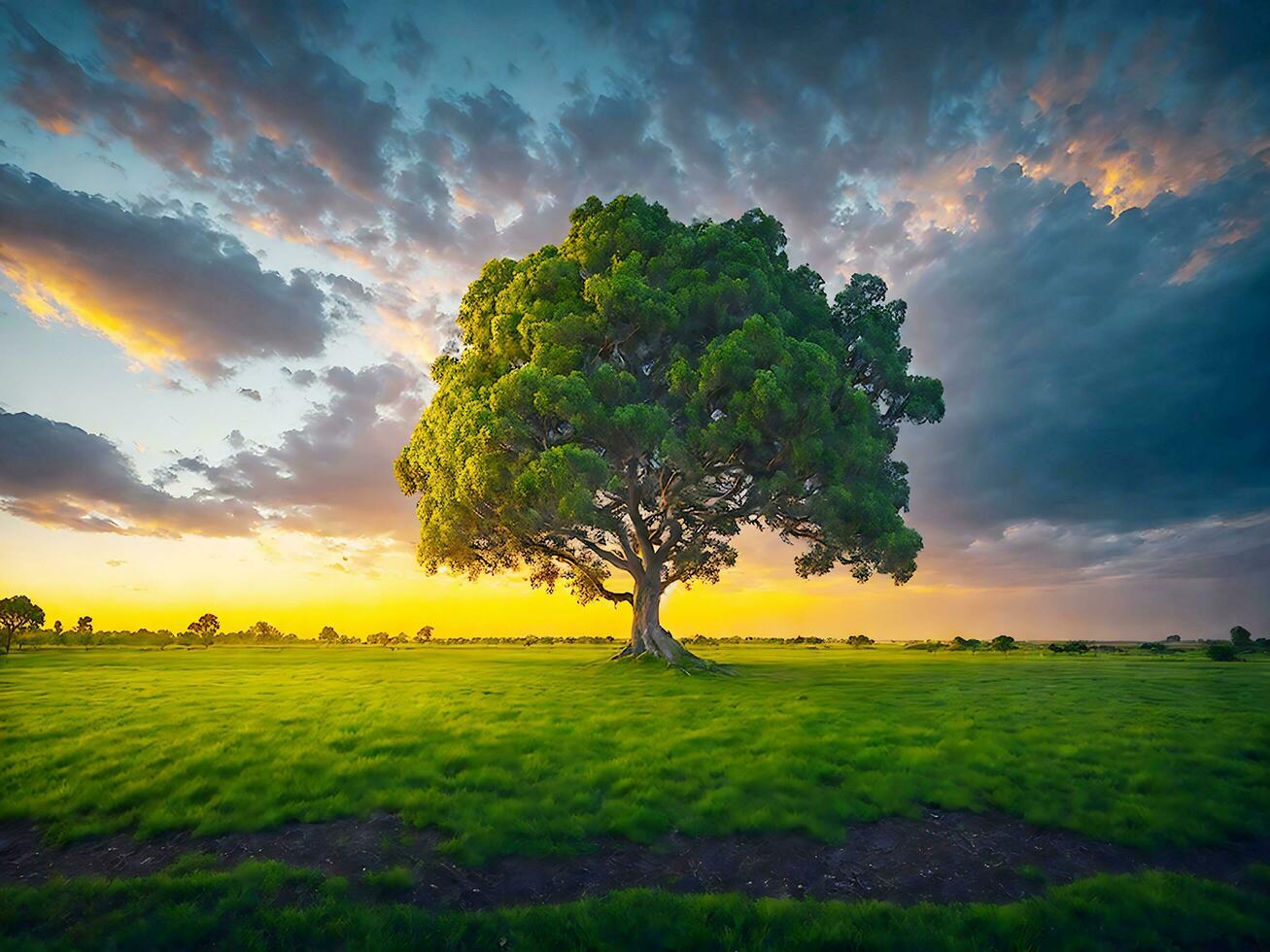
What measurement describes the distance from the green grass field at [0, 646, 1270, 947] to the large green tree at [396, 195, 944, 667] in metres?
11.7

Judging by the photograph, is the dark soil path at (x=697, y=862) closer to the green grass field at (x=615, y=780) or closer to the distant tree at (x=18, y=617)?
the green grass field at (x=615, y=780)

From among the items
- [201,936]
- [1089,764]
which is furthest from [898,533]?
[201,936]

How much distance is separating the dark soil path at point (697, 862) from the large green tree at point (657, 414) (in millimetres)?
18082

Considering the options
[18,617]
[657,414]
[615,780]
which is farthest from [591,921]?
[18,617]

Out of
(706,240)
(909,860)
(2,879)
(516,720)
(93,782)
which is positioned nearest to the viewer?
(2,879)

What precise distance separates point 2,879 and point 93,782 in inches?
155

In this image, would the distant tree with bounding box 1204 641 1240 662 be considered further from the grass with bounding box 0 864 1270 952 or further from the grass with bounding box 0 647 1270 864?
the grass with bounding box 0 864 1270 952

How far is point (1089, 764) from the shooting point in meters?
15.2

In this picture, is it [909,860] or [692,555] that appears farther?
[692,555]

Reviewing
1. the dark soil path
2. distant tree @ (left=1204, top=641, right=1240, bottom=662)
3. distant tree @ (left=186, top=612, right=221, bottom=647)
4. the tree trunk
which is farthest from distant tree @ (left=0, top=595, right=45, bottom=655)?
distant tree @ (left=1204, top=641, right=1240, bottom=662)

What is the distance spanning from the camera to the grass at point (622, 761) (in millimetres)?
12000

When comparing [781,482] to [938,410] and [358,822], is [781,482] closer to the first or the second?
[938,410]

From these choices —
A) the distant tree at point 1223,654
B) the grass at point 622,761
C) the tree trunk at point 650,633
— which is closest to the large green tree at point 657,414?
the tree trunk at point 650,633

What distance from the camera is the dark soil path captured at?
974cm
